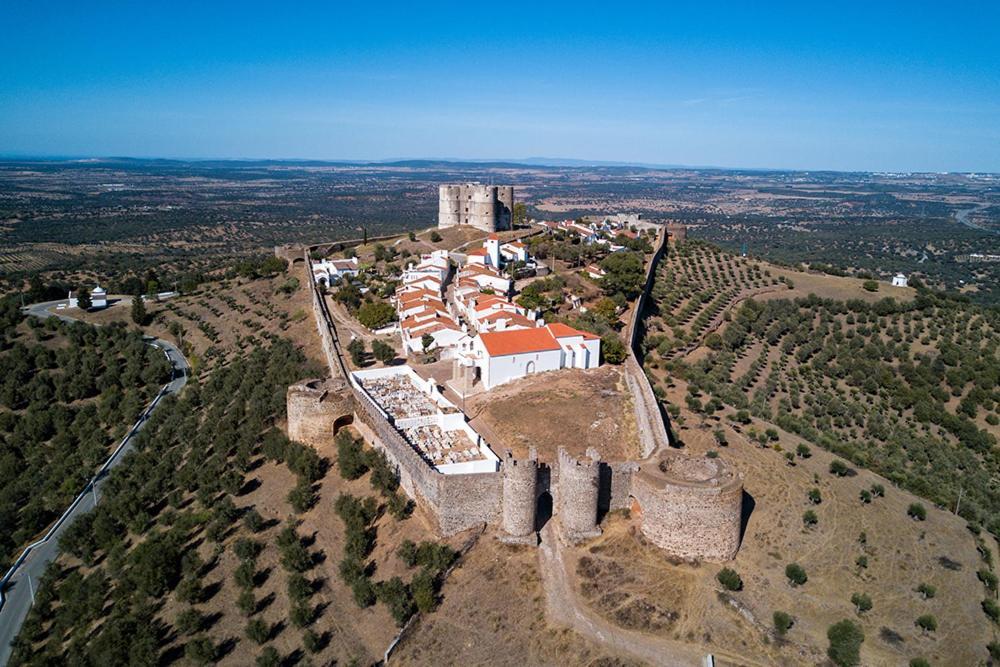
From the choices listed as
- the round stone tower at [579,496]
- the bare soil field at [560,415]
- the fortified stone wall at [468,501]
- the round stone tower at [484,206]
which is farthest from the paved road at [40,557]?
the round stone tower at [484,206]

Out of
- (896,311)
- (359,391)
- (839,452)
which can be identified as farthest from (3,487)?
(896,311)

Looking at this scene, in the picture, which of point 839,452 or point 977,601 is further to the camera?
point 839,452

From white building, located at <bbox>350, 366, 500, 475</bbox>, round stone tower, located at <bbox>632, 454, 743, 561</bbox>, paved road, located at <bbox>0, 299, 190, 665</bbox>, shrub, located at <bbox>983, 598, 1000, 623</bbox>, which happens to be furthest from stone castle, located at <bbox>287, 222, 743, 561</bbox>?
paved road, located at <bbox>0, 299, 190, 665</bbox>

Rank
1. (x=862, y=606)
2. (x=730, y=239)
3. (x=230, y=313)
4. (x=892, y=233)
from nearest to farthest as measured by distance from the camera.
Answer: (x=862, y=606)
(x=230, y=313)
(x=730, y=239)
(x=892, y=233)

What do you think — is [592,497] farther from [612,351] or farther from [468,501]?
[612,351]

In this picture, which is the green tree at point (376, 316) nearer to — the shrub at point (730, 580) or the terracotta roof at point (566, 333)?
the terracotta roof at point (566, 333)

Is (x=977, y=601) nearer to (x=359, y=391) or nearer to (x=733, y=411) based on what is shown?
(x=733, y=411)
